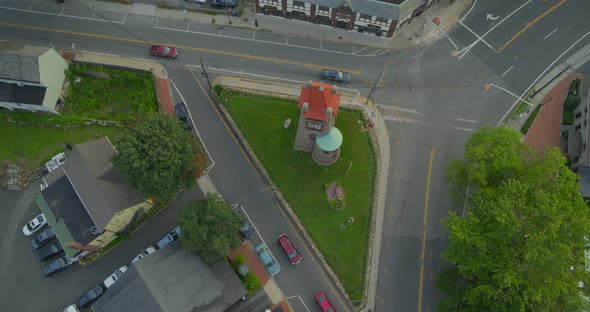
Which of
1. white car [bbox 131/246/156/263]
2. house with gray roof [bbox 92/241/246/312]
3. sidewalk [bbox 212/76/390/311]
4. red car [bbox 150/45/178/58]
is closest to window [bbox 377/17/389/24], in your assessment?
sidewalk [bbox 212/76/390/311]

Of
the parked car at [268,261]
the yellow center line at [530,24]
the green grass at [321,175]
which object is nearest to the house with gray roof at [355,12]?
the yellow center line at [530,24]

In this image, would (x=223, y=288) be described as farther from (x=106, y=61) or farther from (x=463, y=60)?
(x=463, y=60)

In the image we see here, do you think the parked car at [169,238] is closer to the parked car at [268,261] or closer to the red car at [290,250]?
the parked car at [268,261]

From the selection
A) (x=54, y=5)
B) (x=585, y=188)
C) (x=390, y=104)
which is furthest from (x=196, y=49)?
(x=585, y=188)

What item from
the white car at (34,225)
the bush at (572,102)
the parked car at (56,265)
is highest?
the white car at (34,225)

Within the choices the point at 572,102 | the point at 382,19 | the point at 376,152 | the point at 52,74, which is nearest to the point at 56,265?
the point at 52,74
